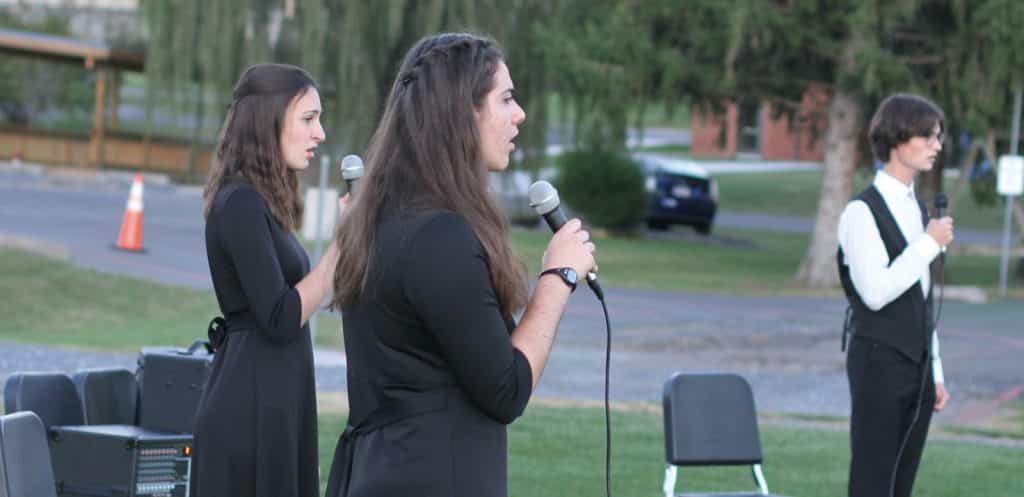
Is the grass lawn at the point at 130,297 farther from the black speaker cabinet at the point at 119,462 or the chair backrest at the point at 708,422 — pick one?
the chair backrest at the point at 708,422

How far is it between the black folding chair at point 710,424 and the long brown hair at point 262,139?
223 centimetres

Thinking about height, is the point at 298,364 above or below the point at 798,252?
above

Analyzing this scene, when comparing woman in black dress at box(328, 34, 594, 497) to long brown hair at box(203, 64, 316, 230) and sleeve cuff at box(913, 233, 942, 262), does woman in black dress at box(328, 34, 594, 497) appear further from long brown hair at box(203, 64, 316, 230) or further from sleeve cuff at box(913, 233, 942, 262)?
sleeve cuff at box(913, 233, 942, 262)

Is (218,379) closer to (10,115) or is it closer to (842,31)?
(842,31)

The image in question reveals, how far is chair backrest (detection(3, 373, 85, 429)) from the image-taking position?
6.28 metres

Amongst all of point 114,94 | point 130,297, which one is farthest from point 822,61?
point 114,94

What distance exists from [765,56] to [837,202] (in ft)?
7.98

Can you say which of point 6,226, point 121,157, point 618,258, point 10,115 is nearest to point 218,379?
point 6,226

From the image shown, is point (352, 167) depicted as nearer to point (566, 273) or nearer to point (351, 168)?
point (351, 168)

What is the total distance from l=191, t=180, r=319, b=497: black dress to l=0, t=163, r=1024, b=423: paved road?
8447mm

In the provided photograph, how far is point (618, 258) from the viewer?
29.5m

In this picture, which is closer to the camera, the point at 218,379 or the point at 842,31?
the point at 218,379

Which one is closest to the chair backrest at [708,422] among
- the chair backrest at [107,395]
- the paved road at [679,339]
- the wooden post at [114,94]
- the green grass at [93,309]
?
the chair backrest at [107,395]

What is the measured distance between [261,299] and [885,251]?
240cm
